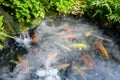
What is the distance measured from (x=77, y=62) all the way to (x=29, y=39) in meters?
1.26

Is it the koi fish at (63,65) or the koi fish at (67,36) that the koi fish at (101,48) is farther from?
the koi fish at (63,65)

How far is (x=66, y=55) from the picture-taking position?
6.50 metres

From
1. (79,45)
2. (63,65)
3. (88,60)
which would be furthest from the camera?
(79,45)

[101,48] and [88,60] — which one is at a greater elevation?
[101,48]

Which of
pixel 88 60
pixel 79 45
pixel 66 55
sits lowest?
pixel 88 60

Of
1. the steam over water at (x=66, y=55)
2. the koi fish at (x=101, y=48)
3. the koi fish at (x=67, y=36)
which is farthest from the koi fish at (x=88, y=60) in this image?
the koi fish at (x=67, y=36)

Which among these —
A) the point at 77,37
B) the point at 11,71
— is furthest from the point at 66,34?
A: the point at 11,71

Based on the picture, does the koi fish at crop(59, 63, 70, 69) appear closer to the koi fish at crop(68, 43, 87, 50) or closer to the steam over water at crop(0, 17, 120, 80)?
the steam over water at crop(0, 17, 120, 80)

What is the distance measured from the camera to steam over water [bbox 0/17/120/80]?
6.01 metres

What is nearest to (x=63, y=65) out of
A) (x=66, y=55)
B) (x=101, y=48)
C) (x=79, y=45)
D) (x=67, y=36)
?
(x=66, y=55)

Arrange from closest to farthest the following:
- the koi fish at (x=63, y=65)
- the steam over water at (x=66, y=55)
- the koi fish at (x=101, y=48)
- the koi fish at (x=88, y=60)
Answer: the steam over water at (x=66, y=55) < the koi fish at (x=63, y=65) < the koi fish at (x=88, y=60) < the koi fish at (x=101, y=48)

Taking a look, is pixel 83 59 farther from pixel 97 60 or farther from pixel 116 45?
pixel 116 45

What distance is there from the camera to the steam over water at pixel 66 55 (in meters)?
6.01

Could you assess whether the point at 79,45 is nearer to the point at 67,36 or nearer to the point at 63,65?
the point at 67,36
